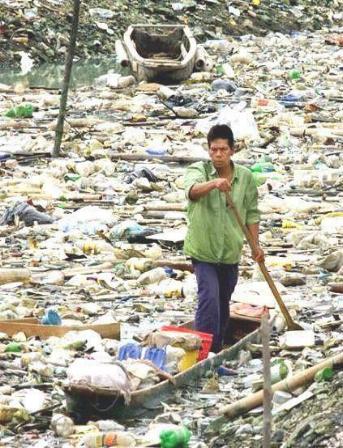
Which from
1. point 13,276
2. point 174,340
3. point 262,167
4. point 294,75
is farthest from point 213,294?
point 294,75

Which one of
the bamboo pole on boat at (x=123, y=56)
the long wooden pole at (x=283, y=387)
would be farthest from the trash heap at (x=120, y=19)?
the long wooden pole at (x=283, y=387)

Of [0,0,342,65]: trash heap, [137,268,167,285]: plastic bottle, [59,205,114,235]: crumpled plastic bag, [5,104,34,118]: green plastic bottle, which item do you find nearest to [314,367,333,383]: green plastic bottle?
[137,268,167,285]: plastic bottle

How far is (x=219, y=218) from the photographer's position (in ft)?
23.4

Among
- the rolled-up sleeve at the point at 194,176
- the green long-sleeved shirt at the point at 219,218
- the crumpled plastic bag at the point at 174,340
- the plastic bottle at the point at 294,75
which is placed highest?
the rolled-up sleeve at the point at 194,176

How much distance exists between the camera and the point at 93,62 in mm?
27500

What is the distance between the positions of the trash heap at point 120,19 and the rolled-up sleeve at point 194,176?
1955 centimetres

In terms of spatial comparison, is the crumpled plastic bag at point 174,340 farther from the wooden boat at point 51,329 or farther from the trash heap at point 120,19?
the trash heap at point 120,19

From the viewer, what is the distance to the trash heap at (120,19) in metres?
26.8

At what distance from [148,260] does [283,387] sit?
3865 mm

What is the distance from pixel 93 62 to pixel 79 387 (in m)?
21.6

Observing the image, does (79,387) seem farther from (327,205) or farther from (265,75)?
(265,75)

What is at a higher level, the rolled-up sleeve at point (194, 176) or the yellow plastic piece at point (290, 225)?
the rolled-up sleeve at point (194, 176)

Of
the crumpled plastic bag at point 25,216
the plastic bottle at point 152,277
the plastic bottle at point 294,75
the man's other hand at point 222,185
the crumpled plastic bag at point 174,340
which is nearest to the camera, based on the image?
the man's other hand at point 222,185

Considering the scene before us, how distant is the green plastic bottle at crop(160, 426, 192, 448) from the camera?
594 cm
